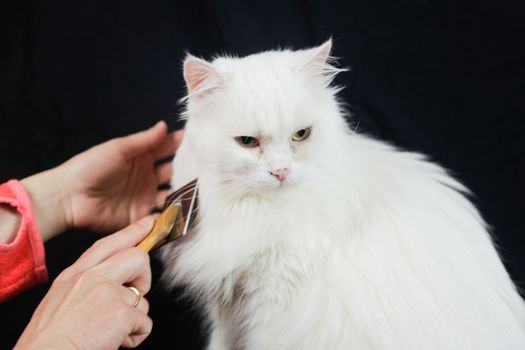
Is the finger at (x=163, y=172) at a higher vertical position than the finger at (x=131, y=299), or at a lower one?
lower

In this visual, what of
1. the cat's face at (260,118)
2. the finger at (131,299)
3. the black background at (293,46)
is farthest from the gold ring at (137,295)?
the black background at (293,46)

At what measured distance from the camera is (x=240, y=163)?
105cm

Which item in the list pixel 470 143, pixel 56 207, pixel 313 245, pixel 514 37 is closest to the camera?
pixel 313 245

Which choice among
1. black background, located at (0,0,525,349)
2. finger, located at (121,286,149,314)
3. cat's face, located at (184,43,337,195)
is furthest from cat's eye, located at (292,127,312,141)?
black background, located at (0,0,525,349)

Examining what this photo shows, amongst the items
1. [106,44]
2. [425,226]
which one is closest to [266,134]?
[425,226]

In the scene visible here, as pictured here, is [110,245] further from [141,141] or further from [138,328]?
[141,141]

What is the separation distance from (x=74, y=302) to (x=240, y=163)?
1.57 ft

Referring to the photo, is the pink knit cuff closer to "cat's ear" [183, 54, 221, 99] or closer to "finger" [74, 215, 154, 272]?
"finger" [74, 215, 154, 272]

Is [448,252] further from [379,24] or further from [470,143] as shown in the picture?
[379,24]

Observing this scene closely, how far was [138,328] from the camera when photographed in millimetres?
1065

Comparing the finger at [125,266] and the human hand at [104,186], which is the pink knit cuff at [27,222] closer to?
the human hand at [104,186]

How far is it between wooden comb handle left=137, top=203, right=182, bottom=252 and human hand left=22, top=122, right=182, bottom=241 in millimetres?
444

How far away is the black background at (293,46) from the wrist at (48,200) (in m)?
0.21

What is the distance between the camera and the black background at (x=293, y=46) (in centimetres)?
175
